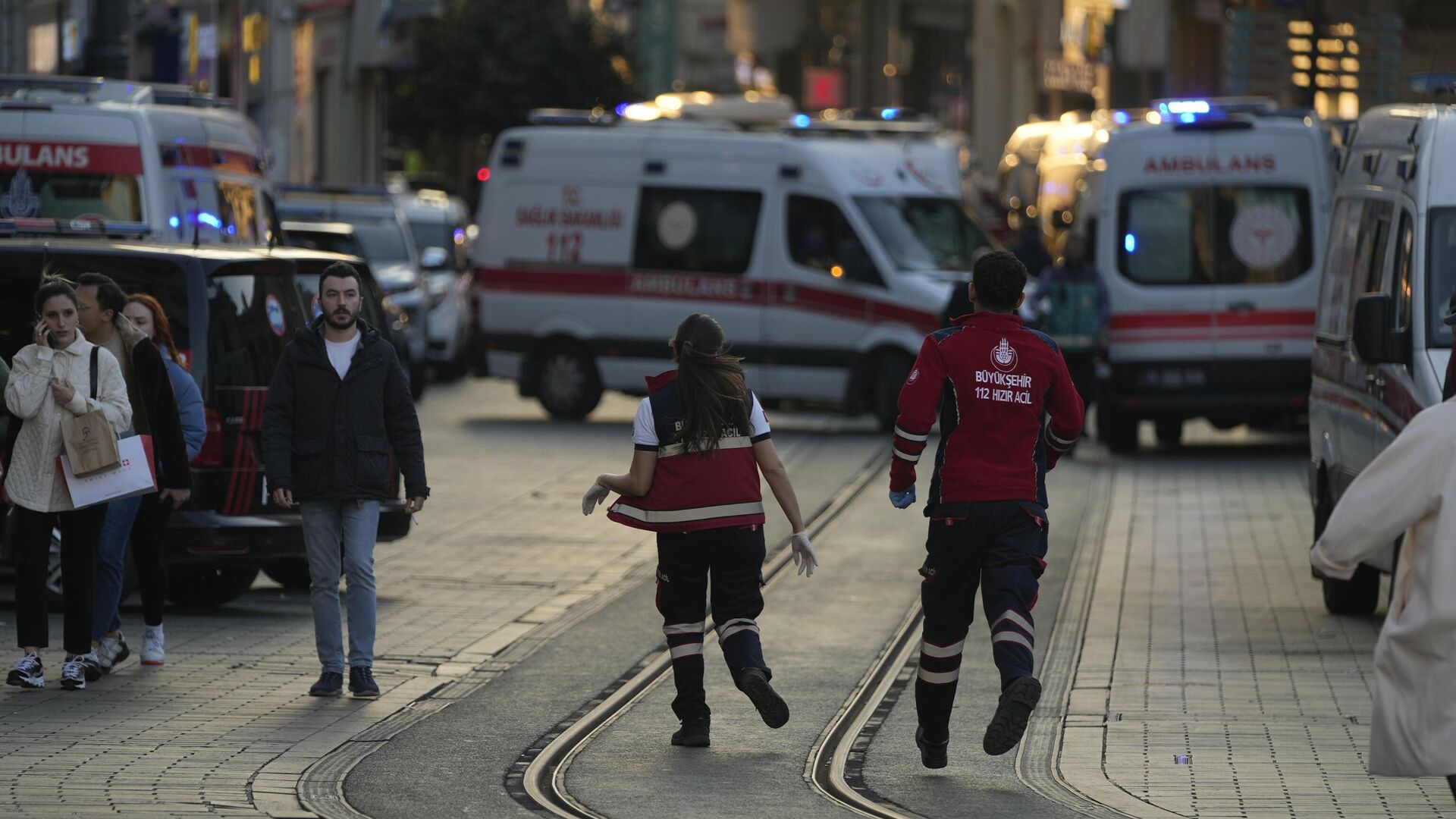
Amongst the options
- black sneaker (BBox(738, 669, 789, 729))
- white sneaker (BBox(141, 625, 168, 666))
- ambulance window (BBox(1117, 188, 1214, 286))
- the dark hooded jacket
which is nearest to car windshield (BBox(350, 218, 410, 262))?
ambulance window (BBox(1117, 188, 1214, 286))

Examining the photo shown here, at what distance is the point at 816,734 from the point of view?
8578 mm

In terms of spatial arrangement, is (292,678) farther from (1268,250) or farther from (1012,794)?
(1268,250)

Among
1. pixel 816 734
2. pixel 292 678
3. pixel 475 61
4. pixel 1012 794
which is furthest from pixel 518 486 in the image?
pixel 475 61

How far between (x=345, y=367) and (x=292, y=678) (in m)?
1.29

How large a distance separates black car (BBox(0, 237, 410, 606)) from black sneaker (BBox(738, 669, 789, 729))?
11.9 ft

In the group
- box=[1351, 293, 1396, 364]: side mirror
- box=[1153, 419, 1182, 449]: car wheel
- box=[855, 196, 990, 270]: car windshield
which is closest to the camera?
box=[1351, 293, 1396, 364]: side mirror

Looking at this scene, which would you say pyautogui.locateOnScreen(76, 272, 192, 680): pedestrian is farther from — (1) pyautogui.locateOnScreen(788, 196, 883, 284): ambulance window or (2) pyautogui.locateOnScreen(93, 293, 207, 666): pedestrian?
(1) pyautogui.locateOnScreen(788, 196, 883, 284): ambulance window

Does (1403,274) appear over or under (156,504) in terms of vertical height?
over

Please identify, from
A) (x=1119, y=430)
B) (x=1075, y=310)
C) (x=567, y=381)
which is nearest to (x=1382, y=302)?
(x=1075, y=310)

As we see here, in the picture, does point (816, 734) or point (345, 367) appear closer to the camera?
point (816, 734)

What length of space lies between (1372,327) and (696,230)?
12.2m

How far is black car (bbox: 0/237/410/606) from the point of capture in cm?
1088

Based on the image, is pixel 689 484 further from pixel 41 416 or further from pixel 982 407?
pixel 41 416

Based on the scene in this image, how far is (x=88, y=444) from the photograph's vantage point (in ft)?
29.9
